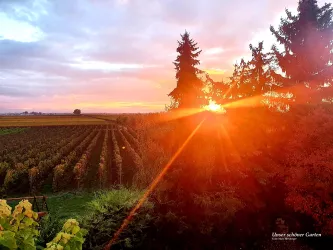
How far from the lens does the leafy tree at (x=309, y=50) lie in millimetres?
27891

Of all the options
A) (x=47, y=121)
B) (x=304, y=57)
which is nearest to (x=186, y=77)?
(x=304, y=57)

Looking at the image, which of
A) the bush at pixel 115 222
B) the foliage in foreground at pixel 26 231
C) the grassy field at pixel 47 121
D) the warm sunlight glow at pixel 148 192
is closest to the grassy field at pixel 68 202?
the warm sunlight glow at pixel 148 192

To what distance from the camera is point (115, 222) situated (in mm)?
11508

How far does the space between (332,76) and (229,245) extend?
2187 centimetres

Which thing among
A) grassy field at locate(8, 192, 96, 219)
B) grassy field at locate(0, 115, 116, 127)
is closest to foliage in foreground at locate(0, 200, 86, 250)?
grassy field at locate(8, 192, 96, 219)

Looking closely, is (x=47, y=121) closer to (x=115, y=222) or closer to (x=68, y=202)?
(x=68, y=202)

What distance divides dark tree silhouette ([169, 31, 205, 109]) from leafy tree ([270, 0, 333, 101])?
17.7 meters

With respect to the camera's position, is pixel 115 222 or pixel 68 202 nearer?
pixel 115 222

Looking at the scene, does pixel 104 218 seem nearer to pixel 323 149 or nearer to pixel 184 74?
pixel 323 149

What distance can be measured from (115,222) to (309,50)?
81.5ft

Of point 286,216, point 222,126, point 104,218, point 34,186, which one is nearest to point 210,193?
point 286,216

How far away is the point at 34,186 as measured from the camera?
88.0ft

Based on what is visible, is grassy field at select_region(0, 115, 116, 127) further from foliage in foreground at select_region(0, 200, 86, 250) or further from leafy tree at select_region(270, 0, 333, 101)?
foliage in foreground at select_region(0, 200, 86, 250)

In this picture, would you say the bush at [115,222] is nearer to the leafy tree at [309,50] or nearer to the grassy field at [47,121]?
the leafy tree at [309,50]
